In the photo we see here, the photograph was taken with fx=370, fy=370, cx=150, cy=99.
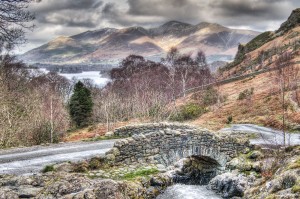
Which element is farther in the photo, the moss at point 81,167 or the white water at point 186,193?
the white water at point 186,193

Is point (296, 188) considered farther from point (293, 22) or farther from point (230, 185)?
point (293, 22)

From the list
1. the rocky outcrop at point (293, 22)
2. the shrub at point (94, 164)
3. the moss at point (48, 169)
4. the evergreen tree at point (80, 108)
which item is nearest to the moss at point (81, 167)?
the shrub at point (94, 164)

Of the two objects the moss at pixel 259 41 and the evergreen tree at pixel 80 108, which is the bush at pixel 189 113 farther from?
the moss at pixel 259 41

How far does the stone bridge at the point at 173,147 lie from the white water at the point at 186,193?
4.46ft

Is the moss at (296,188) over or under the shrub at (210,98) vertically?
under

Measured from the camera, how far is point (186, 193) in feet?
59.4

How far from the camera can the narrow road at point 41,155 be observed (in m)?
15.4

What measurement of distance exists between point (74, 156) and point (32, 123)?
1298cm

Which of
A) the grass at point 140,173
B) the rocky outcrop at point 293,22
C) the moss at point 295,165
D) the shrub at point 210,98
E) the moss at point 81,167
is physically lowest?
the grass at point 140,173

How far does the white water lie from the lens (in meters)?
17.2

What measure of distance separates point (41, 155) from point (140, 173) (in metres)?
5.28

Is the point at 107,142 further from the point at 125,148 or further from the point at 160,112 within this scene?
the point at 160,112

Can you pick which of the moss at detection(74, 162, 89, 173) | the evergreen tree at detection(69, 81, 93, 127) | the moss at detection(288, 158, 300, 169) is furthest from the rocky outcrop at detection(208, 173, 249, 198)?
the evergreen tree at detection(69, 81, 93, 127)

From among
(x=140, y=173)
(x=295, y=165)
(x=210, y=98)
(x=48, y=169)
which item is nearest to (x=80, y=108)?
(x=210, y=98)
